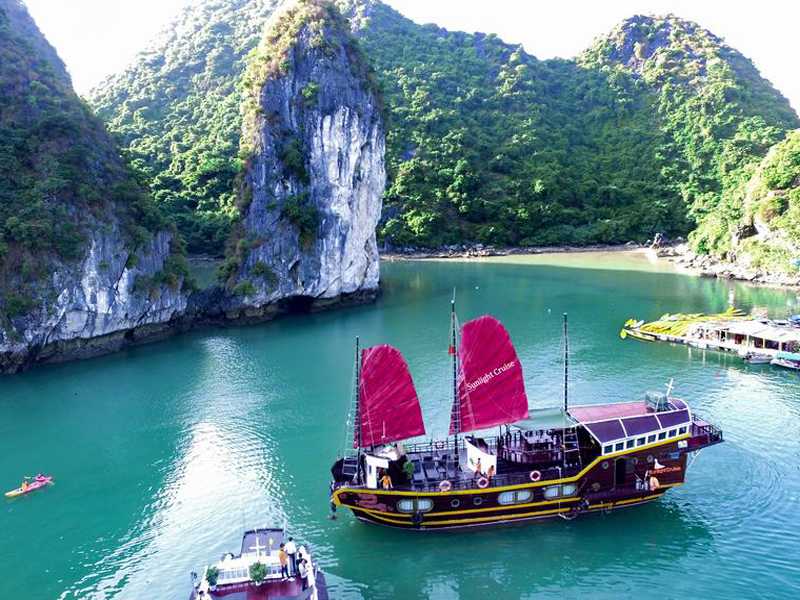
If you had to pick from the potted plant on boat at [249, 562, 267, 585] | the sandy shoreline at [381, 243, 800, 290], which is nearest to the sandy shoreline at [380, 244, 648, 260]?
the sandy shoreline at [381, 243, 800, 290]

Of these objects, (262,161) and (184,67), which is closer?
(262,161)

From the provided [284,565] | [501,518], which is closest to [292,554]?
[284,565]

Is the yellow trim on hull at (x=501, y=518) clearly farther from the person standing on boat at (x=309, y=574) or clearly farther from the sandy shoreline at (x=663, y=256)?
the sandy shoreline at (x=663, y=256)

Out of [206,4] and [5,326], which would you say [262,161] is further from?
[206,4]

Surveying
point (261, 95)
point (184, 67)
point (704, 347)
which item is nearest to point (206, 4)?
point (184, 67)

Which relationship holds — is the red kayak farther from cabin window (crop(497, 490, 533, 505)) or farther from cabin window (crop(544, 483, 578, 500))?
cabin window (crop(544, 483, 578, 500))

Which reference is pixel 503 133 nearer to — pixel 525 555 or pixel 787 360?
pixel 787 360
